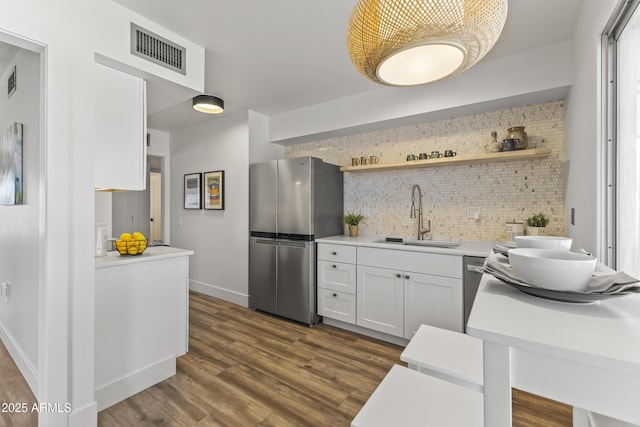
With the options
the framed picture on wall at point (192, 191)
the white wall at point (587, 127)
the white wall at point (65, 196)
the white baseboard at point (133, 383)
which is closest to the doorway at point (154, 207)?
the framed picture on wall at point (192, 191)

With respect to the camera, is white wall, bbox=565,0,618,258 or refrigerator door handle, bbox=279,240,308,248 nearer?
white wall, bbox=565,0,618,258

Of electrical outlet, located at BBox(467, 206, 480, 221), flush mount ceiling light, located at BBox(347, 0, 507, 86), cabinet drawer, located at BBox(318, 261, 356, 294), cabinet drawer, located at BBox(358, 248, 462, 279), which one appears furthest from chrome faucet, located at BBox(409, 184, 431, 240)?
flush mount ceiling light, located at BBox(347, 0, 507, 86)

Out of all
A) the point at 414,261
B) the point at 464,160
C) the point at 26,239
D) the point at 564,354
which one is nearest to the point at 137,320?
the point at 26,239

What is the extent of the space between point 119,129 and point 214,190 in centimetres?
212

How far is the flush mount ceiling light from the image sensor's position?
2.74 ft

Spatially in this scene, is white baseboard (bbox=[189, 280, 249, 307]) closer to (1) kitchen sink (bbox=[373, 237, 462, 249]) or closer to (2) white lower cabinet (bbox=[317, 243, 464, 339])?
(2) white lower cabinet (bbox=[317, 243, 464, 339])

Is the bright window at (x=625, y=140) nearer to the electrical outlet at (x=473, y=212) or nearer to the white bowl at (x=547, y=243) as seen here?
the white bowl at (x=547, y=243)

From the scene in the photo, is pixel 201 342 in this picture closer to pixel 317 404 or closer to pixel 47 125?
pixel 317 404

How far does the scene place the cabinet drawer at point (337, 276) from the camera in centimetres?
286

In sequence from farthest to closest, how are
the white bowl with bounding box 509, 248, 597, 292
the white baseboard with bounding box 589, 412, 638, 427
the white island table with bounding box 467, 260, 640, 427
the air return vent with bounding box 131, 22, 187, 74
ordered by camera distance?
the air return vent with bounding box 131, 22, 187, 74
the white baseboard with bounding box 589, 412, 638, 427
the white bowl with bounding box 509, 248, 597, 292
the white island table with bounding box 467, 260, 640, 427

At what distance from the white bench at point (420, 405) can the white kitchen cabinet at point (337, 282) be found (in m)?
1.69

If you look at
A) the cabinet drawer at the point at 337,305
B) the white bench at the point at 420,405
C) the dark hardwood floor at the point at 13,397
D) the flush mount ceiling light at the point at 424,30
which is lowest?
the dark hardwood floor at the point at 13,397

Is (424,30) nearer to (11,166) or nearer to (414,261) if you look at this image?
(414,261)

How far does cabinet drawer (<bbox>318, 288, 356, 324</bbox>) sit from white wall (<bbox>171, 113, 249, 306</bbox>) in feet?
3.76
